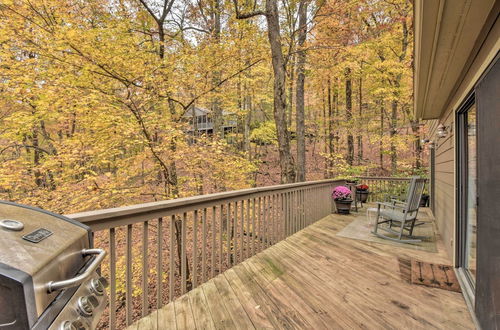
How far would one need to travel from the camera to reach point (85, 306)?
33.2 inches

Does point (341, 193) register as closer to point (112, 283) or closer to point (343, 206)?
point (343, 206)

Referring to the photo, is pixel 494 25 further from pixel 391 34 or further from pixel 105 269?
pixel 391 34

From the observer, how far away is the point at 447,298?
2283 mm

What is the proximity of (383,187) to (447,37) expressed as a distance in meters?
7.06

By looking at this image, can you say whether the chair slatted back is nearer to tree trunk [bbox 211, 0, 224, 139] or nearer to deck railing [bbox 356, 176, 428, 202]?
deck railing [bbox 356, 176, 428, 202]

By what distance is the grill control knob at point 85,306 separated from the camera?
2.69 ft

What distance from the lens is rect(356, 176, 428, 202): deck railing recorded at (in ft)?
24.7

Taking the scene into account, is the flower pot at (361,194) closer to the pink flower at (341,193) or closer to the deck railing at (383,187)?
the deck railing at (383,187)

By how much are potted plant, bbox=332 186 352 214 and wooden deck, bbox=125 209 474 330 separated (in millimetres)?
2567

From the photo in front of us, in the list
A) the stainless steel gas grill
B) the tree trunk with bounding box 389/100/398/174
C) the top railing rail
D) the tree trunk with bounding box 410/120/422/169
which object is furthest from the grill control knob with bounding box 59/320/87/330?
the tree trunk with bounding box 410/120/422/169

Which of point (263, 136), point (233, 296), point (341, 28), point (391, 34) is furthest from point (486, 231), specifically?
point (263, 136)

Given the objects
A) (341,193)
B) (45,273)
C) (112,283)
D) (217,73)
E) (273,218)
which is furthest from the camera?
(217,73)

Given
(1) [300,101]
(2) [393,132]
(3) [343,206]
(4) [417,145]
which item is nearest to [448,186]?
(3) [343,206]

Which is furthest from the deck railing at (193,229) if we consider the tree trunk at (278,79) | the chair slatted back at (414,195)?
the chair slatted back at (414,195)
